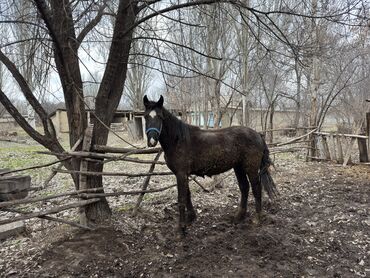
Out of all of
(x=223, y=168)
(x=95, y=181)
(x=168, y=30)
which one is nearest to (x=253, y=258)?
(x=223, y=168)

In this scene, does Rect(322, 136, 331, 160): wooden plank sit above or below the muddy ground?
above

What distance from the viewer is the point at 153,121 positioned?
144 inches

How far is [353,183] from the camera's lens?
274 inches

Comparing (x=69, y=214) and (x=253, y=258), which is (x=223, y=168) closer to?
(x=253, y=258)

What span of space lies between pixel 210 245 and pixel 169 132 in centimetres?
155

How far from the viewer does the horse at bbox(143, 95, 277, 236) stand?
152 inches

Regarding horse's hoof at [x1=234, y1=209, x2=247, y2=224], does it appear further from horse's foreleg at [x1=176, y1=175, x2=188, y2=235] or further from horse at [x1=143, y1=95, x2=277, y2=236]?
horse's foreleg at [x1=176, y1=175, x2=188, y2=235]

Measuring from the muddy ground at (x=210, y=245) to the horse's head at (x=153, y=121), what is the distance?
4.56 feet

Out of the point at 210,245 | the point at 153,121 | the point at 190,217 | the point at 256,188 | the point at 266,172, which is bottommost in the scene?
the point at 210,245

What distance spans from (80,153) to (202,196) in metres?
2.81

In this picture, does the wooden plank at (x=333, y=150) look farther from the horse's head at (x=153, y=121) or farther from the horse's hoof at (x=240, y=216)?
the horse's head at (x=153, y=121)

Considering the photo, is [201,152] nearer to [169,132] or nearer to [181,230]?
[169,132]

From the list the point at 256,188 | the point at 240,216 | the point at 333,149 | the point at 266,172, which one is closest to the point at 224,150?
the point at 256,188

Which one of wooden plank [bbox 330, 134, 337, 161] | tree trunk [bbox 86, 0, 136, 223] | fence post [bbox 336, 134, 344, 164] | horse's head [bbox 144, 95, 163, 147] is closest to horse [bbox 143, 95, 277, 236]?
horse's head [bbox 144, 95, 163, 147]
